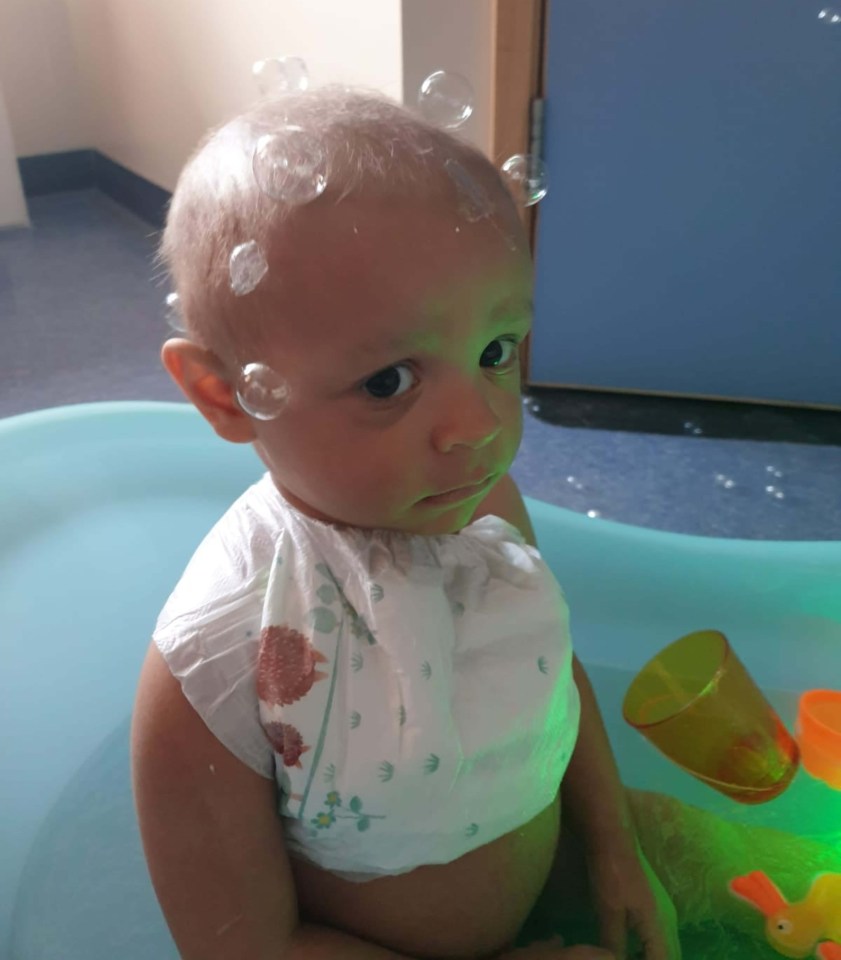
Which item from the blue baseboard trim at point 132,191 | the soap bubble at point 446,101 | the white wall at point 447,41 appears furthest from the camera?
the blue baseboard trim at point 132,191

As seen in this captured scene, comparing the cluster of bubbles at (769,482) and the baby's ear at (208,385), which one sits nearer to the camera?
the baby's ear at (208,385)

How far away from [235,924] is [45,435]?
0.82 metres

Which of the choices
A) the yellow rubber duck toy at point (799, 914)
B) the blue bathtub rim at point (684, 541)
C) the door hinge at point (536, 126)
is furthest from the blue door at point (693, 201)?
the yellow rubber duck toy at point (799, 914)

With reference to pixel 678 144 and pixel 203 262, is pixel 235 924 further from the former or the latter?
pixel 678 144

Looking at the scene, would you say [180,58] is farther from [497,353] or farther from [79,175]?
[497,353]

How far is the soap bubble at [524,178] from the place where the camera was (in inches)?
25.2

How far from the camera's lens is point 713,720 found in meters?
0.79

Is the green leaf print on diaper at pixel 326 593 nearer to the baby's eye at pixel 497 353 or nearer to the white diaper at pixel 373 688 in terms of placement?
the white diaper at pixel 373 688

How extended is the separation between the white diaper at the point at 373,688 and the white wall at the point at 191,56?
1.05 meters

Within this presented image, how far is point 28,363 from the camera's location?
1.92 metres

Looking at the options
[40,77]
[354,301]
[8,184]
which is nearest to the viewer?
[354,301]

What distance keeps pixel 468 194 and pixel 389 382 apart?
4.2 inches

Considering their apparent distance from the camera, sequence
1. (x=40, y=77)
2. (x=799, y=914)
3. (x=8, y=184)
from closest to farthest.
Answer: (x=799, y=914)
(x=8, y=184)
(x=40, y=77)

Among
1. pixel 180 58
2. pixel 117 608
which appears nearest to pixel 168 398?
pixel 117 608
